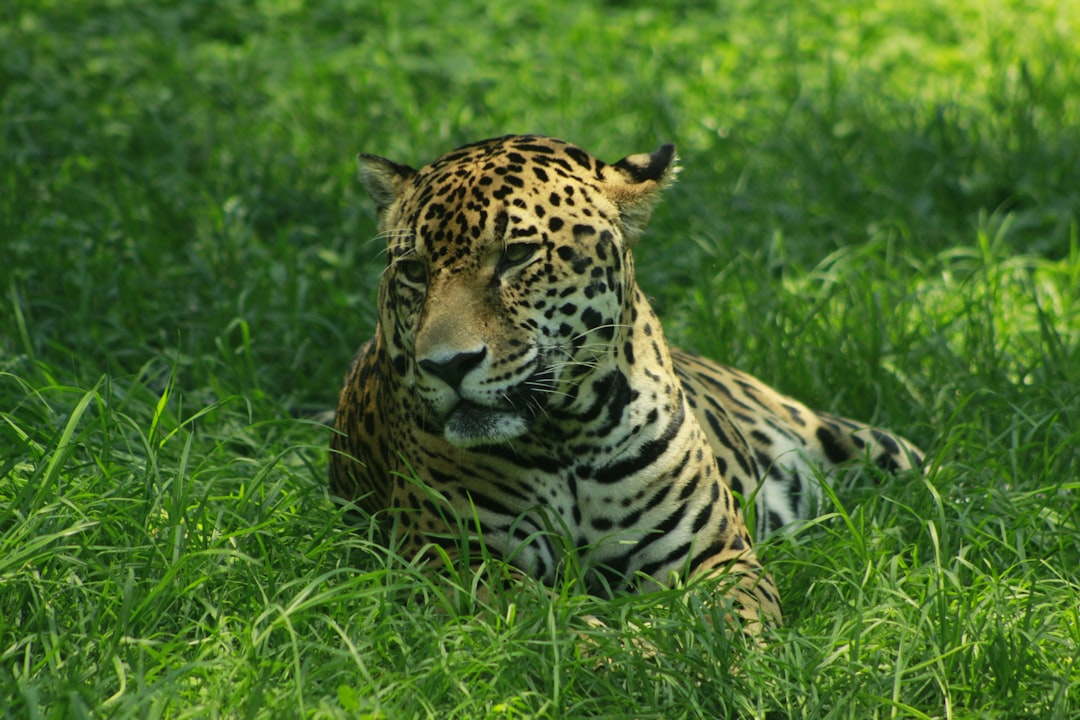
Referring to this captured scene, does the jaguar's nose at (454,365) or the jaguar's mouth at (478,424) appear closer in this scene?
the jaguar's nose at (454,365)

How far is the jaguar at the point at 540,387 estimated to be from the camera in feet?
12.4

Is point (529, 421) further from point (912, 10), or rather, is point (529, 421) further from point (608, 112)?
point (912, 10)

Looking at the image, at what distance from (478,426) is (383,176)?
93cm

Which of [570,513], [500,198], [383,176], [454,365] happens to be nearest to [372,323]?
[383,176]

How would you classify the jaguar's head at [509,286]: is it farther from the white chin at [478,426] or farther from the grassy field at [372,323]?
the grassy field at [372,323]

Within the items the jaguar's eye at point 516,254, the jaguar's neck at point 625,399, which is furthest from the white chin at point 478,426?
the jaguar's eye at point 516,254

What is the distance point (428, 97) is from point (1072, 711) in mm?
6388

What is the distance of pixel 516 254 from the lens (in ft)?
12.4

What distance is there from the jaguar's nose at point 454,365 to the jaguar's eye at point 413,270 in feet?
1.01

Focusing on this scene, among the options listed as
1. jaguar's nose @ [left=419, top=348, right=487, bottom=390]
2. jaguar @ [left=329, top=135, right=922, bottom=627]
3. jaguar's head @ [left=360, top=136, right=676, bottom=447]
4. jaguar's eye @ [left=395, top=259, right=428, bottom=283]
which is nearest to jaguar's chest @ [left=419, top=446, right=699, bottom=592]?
jaguar @ [left=329, top=135, right=922, bottom=627]

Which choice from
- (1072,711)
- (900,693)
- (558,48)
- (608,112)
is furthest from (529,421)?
(558,48)

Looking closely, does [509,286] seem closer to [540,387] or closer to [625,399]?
[540,387]

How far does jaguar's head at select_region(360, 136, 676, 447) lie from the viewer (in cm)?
371

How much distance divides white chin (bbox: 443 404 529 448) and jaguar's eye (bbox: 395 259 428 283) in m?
0.40
